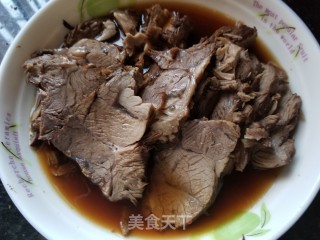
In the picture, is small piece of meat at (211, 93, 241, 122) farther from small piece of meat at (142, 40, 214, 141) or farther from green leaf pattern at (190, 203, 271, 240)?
green leaf pattern at (190, 203, 271, 240)

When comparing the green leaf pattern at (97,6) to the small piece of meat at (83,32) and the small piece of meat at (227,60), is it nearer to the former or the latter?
the small piece of meat at (83,32)

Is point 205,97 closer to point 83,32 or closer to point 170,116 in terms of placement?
point 170,116

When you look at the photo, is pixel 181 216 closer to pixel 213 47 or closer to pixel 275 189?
pixel 275 189

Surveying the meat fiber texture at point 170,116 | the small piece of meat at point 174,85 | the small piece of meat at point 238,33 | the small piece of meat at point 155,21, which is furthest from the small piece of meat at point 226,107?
the small piece of meat at point 155,21

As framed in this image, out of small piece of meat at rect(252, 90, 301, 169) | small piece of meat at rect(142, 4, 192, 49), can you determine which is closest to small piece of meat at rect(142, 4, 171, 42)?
small piece of meat at rect(142, 4, 192, 49)

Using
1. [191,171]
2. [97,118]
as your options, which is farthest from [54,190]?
[191,171]

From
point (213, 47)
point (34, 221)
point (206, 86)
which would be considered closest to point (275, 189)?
point (206, 86)
